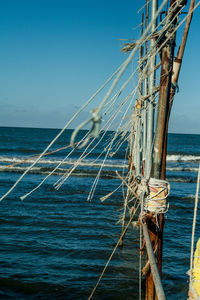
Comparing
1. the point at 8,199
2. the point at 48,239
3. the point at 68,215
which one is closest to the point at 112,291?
the point at 48,239

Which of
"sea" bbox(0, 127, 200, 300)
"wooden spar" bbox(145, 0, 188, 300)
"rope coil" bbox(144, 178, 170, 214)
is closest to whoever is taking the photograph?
"wooden spar" bbox(145, 0, 188, 300)

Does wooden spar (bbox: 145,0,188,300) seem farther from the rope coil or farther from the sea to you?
the sea

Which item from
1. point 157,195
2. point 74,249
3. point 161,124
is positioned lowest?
point 74,249

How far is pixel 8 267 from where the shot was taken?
5.81 meters

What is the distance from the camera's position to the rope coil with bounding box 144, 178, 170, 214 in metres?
3.66

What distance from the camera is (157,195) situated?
3.69m

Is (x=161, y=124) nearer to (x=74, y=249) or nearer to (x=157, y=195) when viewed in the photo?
(x=157, y=195)

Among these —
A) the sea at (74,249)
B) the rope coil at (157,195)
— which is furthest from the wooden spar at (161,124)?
the sea at (74,249)

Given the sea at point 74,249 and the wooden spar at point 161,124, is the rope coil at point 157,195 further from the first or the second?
the sea at point 74,249

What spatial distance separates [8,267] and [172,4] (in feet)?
18.3

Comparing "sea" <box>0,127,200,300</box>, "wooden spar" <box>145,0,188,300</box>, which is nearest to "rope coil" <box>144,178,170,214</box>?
"wooden spar" <box>145,0,188,300</box>

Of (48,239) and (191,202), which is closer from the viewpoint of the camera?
(48,239)

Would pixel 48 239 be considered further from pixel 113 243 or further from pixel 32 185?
pixel 32 185

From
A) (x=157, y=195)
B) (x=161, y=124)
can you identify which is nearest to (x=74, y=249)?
(x=157, y=195)
